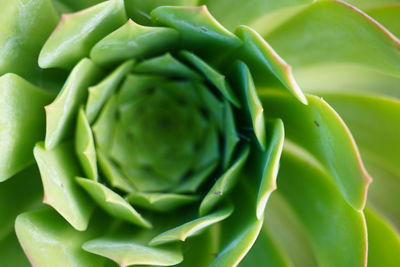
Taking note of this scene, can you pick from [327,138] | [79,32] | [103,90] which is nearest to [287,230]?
[327,138]

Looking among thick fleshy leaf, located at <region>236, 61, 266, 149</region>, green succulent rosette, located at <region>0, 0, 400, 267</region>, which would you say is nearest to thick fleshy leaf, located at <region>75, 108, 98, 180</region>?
green succulent rosette, located at <region>0, 0, 400, 267</region>

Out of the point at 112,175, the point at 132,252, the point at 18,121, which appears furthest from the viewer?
the point at 112,175

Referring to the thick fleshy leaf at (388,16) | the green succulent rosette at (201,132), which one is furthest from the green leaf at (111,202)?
the thick fleshy leaf at (388,16)

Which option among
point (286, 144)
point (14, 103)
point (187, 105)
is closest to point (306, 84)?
point (286, 144)

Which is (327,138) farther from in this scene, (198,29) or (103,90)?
(103,90)

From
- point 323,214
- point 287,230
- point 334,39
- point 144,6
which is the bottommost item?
point 287,230

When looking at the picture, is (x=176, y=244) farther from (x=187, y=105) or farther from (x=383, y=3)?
(x=383, y=3)

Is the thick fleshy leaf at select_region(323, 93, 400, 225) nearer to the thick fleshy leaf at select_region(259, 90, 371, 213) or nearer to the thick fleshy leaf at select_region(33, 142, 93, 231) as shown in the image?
the thick fleshy leaf at select_region(259, 90, 371, 213)
